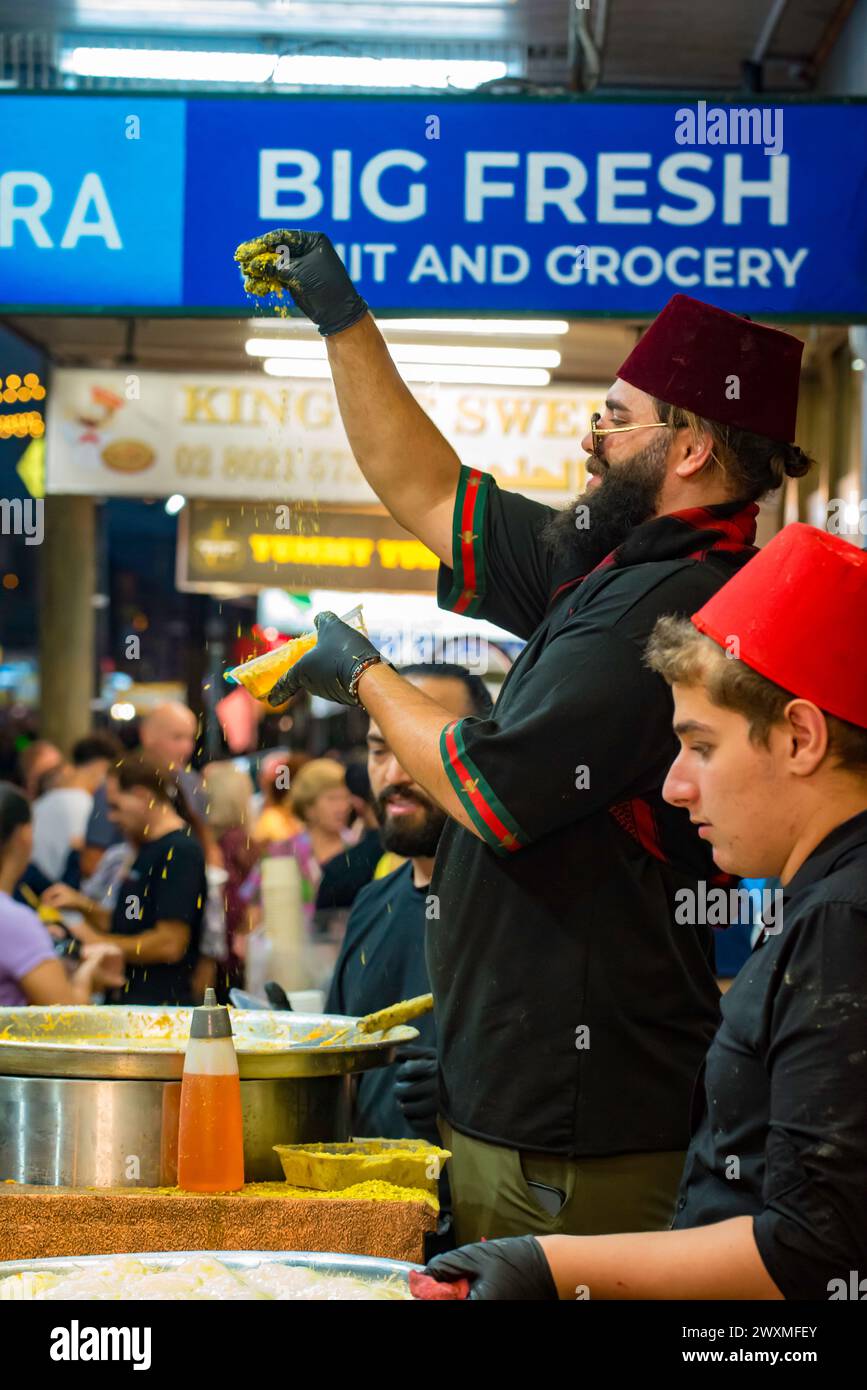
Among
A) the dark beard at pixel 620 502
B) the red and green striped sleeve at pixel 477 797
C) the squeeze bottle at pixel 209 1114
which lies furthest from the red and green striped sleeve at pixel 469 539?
the squeeze bottle at pixel 209 1114

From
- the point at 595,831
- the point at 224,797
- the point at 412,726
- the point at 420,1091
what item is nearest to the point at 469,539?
the point at 412,726

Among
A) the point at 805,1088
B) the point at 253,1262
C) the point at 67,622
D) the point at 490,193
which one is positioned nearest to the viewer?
the point at 805,1088

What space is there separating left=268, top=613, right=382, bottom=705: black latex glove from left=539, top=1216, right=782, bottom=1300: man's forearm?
3.94ft

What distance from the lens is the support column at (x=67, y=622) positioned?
1425cm

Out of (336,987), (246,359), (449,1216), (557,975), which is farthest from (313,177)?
(246,359)

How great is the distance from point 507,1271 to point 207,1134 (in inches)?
35.6

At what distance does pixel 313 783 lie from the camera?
7.85m

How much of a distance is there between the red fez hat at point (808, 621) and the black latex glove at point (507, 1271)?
2.19 ft

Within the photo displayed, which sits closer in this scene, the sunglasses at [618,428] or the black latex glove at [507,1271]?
the black latex glove at [507,1271]

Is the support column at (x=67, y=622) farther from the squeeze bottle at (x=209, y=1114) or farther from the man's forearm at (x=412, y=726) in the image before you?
the squeeze bottle at (x=209, y=1114)

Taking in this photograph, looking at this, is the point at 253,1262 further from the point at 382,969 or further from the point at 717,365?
the point at 382,969

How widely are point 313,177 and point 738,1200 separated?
305 cm

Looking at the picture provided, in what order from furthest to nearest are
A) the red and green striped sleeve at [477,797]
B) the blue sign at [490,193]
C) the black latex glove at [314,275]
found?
the blue sign at [490,193], the black latex glove at [314,275], the red and green striped sleeve at [477,797]

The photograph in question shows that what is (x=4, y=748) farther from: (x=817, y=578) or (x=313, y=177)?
(x=817, y=578)
